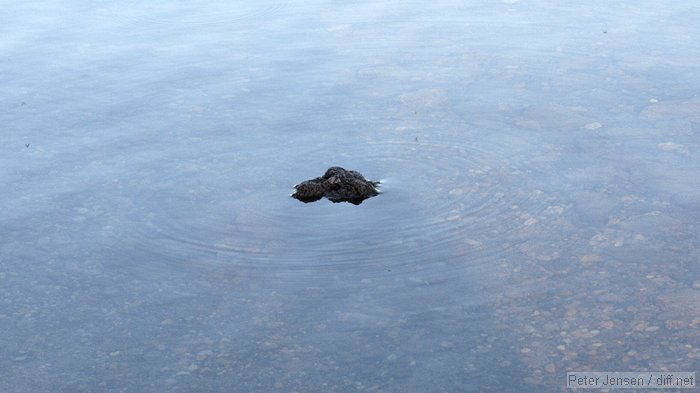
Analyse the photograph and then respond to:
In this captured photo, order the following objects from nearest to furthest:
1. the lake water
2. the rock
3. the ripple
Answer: the lake water → the ripple → the rock

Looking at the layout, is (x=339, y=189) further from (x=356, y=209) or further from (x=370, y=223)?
(x=370, y=223)

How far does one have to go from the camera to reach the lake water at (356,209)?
6.77 metres

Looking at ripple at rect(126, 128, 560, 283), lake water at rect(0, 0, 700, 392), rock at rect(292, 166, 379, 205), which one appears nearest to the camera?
lake water at rect(0, 0, 700, 392)

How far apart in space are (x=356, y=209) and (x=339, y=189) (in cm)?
28

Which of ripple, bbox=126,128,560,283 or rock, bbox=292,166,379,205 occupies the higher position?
rock, bbox=292,166,379,205

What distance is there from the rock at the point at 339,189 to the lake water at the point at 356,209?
88 millimetres

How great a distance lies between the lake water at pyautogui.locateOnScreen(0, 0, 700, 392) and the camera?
6773 mm

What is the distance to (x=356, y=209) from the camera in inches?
343

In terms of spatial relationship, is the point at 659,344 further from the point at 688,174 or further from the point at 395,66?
the point at 395,66

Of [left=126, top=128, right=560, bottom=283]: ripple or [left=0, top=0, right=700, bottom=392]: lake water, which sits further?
[left=126, top=128, right=560, bottom=283]: ripple

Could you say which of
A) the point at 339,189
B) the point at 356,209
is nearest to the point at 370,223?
the point at 356,209

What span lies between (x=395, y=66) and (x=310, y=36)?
1974mm

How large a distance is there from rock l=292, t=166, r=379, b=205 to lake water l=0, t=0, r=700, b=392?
0.09 m

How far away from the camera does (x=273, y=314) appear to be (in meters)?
7.28
